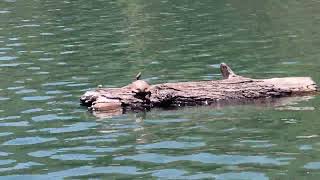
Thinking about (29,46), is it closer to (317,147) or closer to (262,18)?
(262,18)

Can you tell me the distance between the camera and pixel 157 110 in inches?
707

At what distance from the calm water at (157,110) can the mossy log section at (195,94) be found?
0.39m

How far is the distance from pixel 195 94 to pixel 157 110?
3.31 feet

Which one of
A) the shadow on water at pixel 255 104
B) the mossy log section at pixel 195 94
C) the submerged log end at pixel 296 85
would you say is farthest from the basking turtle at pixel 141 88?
the submerged log end at pixel 296 85

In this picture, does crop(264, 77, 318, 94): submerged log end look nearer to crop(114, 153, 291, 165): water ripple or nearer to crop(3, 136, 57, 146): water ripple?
crop(114, 153, 291, 165): water ripple

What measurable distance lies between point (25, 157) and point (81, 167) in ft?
5.03

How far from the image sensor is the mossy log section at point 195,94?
17953 millimetres

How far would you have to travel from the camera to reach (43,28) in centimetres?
3659

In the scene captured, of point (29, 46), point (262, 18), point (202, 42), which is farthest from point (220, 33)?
point (29, 46)

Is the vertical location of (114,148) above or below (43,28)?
below

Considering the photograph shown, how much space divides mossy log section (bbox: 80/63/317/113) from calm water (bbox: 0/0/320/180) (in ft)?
1.29

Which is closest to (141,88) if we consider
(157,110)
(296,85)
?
(157,110)

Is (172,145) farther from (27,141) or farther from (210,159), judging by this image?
(27,141)

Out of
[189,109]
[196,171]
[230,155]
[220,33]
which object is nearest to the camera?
[196,171]
